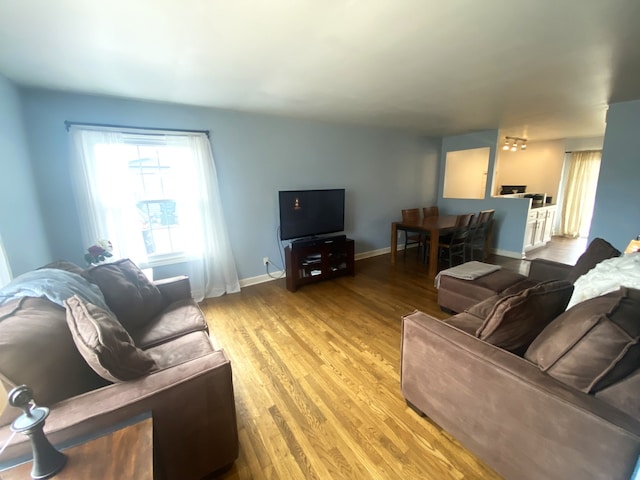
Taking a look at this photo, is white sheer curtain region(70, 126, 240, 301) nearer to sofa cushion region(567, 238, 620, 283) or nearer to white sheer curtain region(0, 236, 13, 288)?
white sheer curtain region(0, 236, 13, 288)

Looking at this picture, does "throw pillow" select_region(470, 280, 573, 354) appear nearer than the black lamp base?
No

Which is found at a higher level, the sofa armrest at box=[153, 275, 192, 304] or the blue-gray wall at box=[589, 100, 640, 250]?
the blue-gray wall at box=[589, 100, 640, 250]

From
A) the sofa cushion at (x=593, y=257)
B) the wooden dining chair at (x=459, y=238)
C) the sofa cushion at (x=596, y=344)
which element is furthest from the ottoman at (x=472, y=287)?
the wooden dining chair at (x=459, y=238)

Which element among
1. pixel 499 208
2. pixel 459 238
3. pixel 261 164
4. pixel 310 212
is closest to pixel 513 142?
pixel 499 208

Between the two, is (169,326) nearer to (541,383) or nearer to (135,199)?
(135,199)

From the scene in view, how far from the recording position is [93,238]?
2738 mm

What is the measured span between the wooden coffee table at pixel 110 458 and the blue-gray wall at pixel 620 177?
501cm

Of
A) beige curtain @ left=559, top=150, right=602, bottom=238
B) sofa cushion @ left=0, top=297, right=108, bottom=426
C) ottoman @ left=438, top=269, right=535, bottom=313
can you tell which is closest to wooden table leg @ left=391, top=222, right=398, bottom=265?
ottoman @ left=438, top=269, right=535, bottom=313

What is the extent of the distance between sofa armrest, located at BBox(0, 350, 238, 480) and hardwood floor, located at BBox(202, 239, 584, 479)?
0.88 ft

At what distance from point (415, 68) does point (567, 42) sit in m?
0.93

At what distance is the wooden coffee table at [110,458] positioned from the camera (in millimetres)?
802

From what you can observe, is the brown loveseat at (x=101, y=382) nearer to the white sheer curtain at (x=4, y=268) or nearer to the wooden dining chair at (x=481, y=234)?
the white sheer curtain at (x=4, y=268)

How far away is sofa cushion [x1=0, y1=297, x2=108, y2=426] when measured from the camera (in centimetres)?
98

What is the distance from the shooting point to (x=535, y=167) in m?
6.65
